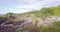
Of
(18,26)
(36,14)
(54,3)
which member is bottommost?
(18,26)

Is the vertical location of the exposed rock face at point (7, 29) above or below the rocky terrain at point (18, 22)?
below

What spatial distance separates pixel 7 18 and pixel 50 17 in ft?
2.84

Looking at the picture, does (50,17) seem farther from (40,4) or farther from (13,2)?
(13,2)

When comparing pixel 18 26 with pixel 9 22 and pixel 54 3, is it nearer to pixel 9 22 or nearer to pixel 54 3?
pixel 9 22

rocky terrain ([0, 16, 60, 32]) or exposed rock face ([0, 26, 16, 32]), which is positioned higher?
rocky terrain ([0, 16, 60, 32])

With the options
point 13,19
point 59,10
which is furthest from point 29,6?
point 59,10

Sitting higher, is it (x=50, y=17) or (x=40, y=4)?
(x=40, y=4)

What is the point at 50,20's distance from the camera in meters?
2.80

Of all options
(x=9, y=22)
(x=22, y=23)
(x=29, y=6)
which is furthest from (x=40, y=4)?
(x=9, y=22)

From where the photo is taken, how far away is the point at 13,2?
3004 mm

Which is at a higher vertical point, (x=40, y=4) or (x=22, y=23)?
(x=40, y=4)

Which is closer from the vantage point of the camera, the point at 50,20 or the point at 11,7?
the point at 50,20

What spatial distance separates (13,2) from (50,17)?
32.5 inches

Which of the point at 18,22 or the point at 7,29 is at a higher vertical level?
the point at 18,22
